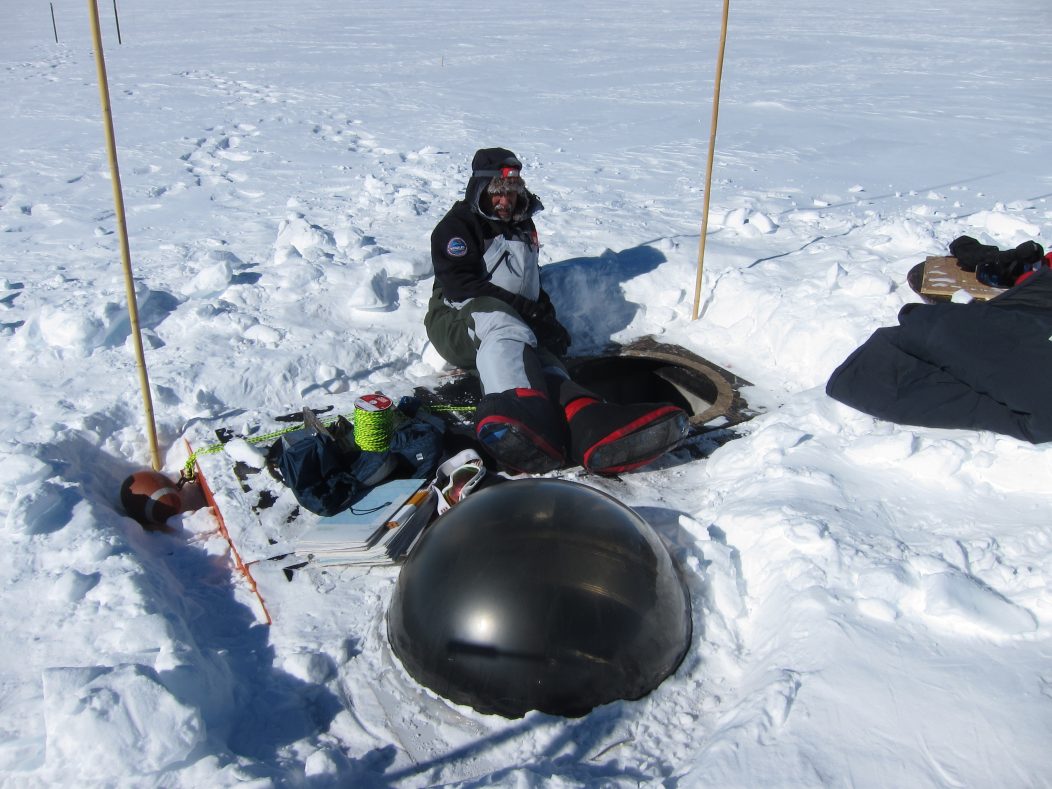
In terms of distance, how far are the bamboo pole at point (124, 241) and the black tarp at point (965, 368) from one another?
10.5 ft

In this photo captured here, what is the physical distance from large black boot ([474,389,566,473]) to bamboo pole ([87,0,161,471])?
159cm

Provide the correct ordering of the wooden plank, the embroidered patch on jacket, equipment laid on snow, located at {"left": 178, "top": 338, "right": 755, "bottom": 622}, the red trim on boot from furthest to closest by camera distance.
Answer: the wooden plank, the embroidered patch on jacket, the red trim on boot, equipment laid on snow, located at {"left": 178, "top": 338, "right": 755, "bottom": 622}

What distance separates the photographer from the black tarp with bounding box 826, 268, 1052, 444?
11.3 ft

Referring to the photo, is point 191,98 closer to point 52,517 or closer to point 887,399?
point 52,517

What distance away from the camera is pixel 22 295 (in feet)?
18.0

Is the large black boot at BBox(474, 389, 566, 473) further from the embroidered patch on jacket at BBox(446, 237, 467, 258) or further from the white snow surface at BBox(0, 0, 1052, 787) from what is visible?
the embroidered patch on jacket at BBox(446, 237, 467, 258)

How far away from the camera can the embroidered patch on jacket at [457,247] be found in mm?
4578

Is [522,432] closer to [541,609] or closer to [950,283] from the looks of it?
[541,609]

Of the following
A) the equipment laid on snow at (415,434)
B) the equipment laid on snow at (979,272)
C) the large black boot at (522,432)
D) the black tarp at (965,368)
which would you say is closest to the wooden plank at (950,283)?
the equipment laid on snow at (979,272)

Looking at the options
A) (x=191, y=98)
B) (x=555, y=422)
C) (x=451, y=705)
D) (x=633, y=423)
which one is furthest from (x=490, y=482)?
(x=191, y=98)

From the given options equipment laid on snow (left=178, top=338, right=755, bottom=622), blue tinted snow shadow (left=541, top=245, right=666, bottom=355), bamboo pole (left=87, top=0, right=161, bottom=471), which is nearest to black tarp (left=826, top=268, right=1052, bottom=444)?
equipment laid on snow (left=178, top=338, right=755, bottom=622)

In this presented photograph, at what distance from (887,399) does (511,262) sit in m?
2.09

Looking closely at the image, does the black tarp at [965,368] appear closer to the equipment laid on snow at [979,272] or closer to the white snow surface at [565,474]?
the white snow surface at [565,474]

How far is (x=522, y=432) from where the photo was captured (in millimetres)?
3654
